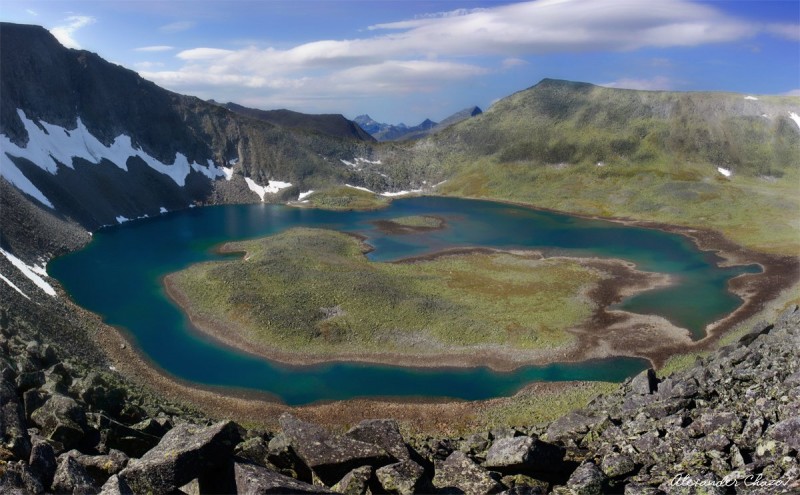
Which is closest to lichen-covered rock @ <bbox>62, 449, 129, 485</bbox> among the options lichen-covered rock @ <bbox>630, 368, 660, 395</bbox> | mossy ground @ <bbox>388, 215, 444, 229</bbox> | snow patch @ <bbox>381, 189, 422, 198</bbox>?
lichen-covered rock @ <bbox>630, 368, 660, 395</bbox>

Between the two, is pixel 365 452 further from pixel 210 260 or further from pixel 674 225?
pixel 674 225

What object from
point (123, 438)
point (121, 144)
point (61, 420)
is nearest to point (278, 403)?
point (123, 438)

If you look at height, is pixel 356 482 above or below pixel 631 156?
below

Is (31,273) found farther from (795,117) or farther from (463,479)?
(795,117)

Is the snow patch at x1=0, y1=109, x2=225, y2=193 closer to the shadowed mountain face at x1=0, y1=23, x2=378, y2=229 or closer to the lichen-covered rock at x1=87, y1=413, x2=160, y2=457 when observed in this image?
the shadowed mountain face at x1=0, y1=23, x2=378, y2=229

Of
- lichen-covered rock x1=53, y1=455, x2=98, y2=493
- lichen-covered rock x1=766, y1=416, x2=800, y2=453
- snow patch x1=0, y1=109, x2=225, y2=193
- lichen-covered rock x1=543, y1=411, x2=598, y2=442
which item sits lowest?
lichen-covered rock x1=543, y1=411, x2=598, y2=442

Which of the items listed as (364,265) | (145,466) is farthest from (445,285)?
(145,466)

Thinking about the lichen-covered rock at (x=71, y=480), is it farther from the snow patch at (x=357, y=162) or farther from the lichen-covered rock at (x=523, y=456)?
the snow patch at (x=357, y=162)
